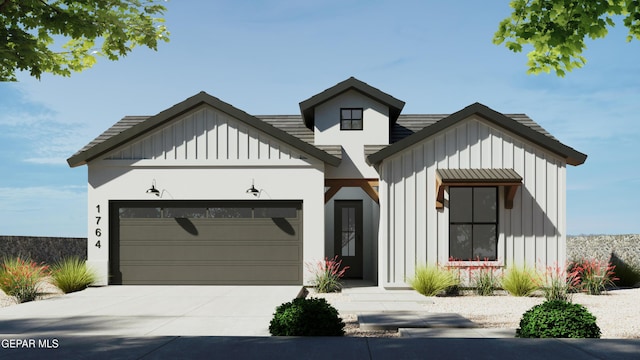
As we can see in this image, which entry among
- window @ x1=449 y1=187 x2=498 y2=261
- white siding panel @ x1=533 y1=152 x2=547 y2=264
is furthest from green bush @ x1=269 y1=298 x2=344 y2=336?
window @ x1=449 y1=187 x2=498 y2=261

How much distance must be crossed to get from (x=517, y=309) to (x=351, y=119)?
7.90 meters

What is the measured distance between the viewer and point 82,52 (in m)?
16.0

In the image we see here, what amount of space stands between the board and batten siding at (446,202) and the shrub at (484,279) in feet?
1.38

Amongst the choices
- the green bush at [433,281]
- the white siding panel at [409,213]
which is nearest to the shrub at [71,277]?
the white siding panel at [409,213]

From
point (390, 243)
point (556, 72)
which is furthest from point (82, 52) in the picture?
point (556, 72)

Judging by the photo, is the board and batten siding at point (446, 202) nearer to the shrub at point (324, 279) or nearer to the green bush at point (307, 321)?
Answer: the shrub at point (324, 279)

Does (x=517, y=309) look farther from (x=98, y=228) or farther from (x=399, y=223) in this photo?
(x=98, y=228)

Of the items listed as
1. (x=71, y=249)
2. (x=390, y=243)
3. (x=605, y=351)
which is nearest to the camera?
(x=605, y=351)

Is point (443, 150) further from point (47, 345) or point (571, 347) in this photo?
point (47, 345)

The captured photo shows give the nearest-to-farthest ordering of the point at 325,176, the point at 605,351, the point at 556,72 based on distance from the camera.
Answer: the point at 605,351 → the point at 556,72 → the point at 325,176

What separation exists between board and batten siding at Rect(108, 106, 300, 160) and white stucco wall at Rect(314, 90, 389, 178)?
1.78m

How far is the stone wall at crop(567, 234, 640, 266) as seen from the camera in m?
21.2

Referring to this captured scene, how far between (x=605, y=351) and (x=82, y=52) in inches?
566

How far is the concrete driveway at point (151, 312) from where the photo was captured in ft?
30.2
